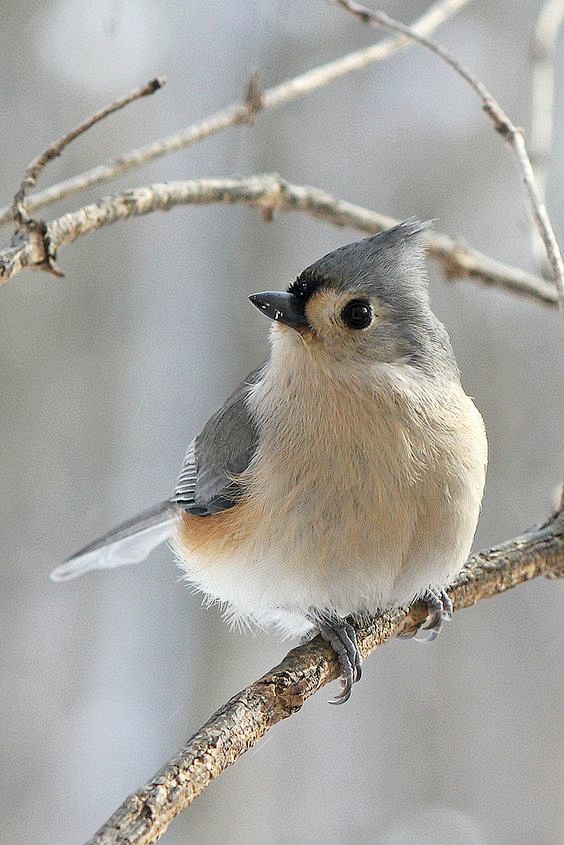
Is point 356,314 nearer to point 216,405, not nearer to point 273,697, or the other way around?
point 273,697

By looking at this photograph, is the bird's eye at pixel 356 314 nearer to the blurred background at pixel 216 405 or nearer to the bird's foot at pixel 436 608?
the bird's foot at pixel 436 608

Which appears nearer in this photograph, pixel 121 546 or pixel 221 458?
pixel 221 458

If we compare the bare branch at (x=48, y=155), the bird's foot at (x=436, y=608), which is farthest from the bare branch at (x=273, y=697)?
the bare branch at (x=48, y=155)

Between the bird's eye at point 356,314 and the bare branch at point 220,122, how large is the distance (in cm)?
36

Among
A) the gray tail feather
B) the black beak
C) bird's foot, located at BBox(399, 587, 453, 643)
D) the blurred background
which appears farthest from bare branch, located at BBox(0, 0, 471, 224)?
the blurred background

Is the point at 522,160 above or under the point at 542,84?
under

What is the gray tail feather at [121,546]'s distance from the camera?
162 cm

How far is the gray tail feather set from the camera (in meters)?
1.62

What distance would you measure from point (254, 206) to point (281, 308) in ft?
1.03

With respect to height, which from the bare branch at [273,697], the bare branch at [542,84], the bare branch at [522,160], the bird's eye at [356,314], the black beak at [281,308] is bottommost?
the bare branch at [273,697]

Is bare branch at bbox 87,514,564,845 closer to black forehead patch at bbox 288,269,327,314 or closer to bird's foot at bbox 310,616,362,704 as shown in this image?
bird's foot at bbox 310,616,362,704

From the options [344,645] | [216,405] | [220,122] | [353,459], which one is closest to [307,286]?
[353,459]

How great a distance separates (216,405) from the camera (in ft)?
9.82

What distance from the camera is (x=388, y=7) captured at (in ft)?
10.1
